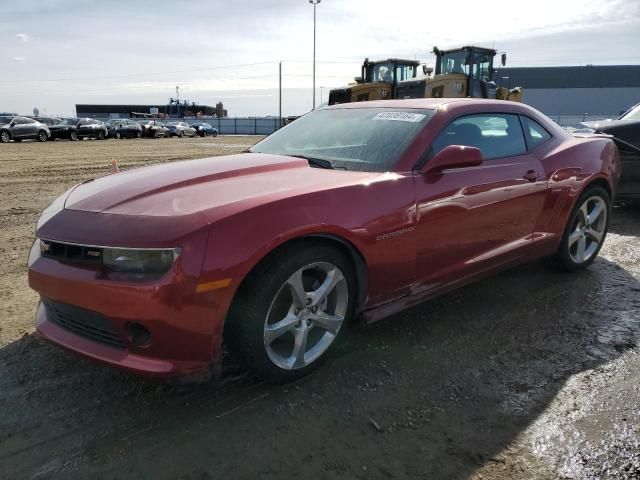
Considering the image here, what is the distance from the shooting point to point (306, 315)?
8.62 ft

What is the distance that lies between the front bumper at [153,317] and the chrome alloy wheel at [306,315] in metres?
0.31

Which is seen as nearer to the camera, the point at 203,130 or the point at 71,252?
the point at 71,252

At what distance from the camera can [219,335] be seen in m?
2.30

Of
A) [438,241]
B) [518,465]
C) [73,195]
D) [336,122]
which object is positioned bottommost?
[518,465]

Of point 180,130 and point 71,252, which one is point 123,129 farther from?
point 71,252

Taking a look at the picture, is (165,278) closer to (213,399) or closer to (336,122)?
(213,399)

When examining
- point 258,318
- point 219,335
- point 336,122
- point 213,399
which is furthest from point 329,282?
point 336,122

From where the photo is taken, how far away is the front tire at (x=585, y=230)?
4.29 m

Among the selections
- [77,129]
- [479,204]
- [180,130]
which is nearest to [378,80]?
[479,204]

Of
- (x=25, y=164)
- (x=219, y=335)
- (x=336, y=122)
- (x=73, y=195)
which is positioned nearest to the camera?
(x=219, y=335)

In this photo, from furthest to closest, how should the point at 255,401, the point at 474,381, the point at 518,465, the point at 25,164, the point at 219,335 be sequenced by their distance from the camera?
1. the point at 25,164
2. the point at 474,381
3. the point at 255,401
4. the point at 219,335
5. the point at 518,465

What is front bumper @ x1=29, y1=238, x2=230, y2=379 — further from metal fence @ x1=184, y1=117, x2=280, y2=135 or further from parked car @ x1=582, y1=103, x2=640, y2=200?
metal fence @ x1=184, y1=117, x2=280, y2=135

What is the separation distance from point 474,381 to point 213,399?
135 cm

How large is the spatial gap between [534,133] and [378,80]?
13201 millimetres
